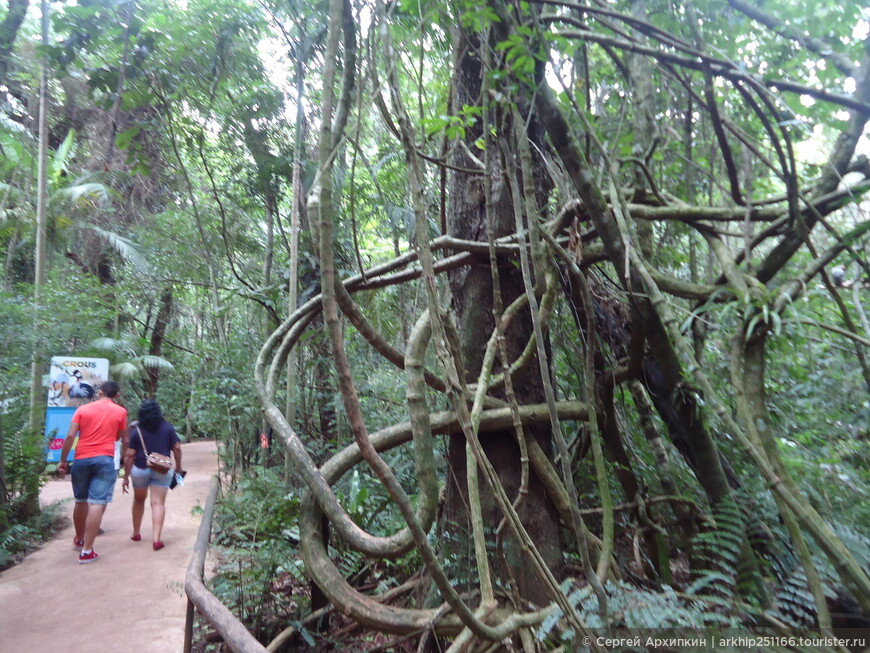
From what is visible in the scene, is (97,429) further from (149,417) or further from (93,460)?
(149,417)

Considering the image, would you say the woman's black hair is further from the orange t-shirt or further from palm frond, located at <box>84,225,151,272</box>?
palm frond, located at <box>84,225,151,272</box>

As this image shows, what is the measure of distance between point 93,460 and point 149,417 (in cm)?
58

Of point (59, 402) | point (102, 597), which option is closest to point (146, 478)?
point (102, 597)

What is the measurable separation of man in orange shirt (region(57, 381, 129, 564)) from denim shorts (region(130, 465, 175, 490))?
0.60 feet

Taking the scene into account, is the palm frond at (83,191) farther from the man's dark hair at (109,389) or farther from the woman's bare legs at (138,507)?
the woman's bare legs at (138,507)

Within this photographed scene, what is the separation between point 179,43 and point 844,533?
645 centimetres

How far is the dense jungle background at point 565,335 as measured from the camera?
74.3 inches

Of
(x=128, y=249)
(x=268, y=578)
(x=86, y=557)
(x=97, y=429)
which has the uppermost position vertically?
(x=128, y=249)

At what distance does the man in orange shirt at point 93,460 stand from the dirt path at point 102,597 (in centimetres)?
Answer: 34

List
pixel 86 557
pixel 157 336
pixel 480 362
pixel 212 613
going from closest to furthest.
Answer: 1. pixel 212 613
2. pixel 480 362
3. pixel 86 557
4. pixel 157 336

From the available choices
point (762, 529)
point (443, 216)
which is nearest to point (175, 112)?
point (443, 216)

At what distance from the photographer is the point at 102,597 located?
422cm

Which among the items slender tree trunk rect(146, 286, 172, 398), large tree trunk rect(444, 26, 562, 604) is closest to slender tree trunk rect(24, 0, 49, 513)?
slender tree trunk rect(146, 286, 172, 398)

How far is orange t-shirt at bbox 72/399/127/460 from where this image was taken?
16.8 ft
